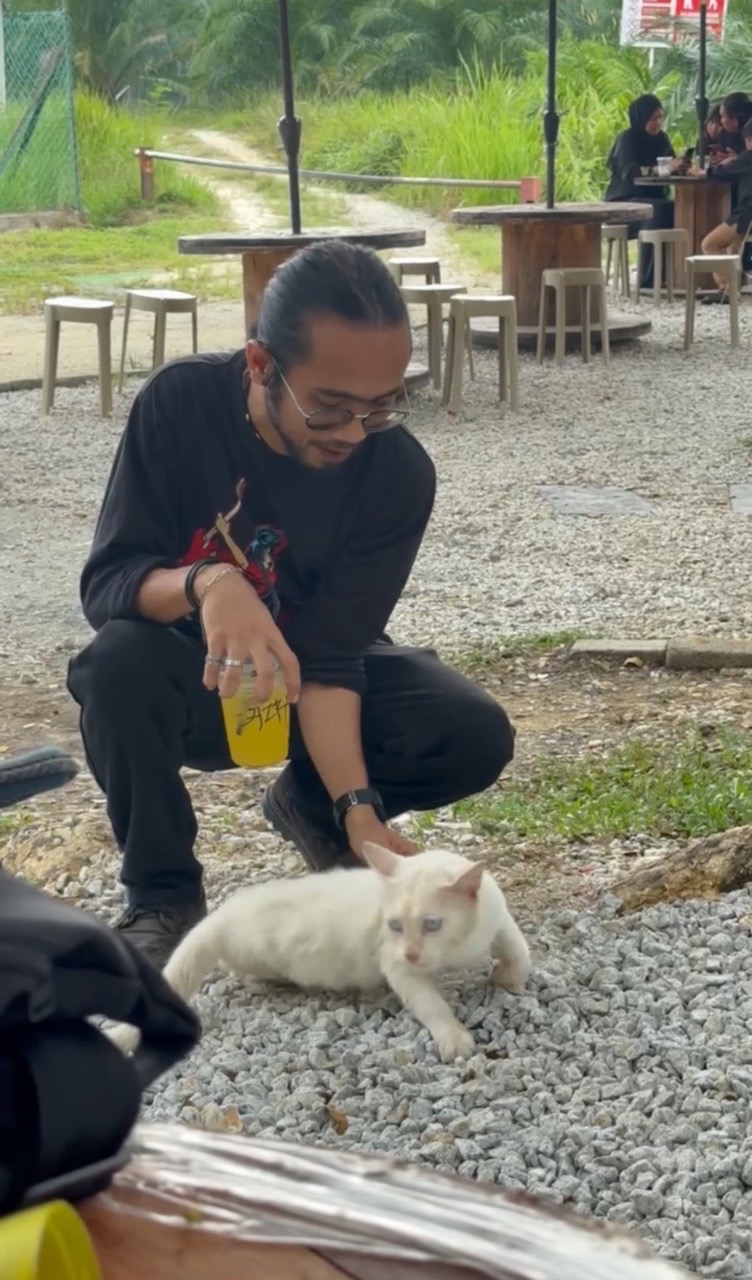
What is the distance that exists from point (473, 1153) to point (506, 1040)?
363mm

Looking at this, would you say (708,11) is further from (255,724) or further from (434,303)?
(255,724)

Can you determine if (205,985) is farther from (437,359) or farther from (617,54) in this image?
(617,54)

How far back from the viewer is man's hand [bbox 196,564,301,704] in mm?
2488

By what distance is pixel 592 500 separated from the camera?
764 centimetres

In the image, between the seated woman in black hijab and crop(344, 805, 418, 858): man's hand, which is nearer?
crop(344, 805, 418, 858): man's hand

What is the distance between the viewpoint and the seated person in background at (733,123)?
1572 cm

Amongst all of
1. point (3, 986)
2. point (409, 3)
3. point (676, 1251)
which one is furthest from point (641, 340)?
point (409, 3)

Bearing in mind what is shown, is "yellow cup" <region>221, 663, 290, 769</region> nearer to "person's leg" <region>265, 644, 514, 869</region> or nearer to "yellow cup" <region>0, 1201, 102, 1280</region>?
"person's leg" <region>265, 644, 514, 869</region>

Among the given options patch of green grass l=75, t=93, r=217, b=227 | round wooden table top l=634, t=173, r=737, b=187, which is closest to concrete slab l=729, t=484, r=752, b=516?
round wooden table top l=634, t=173, r=737, b=187

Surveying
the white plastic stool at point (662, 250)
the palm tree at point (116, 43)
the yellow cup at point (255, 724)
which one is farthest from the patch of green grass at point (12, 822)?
the palm tree at point (116, 43)

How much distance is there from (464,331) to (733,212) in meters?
5.96

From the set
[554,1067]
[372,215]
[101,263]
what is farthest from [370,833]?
[372,215]

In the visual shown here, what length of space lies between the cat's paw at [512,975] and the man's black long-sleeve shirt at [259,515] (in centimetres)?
57

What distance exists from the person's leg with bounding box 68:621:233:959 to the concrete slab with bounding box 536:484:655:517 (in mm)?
4567
